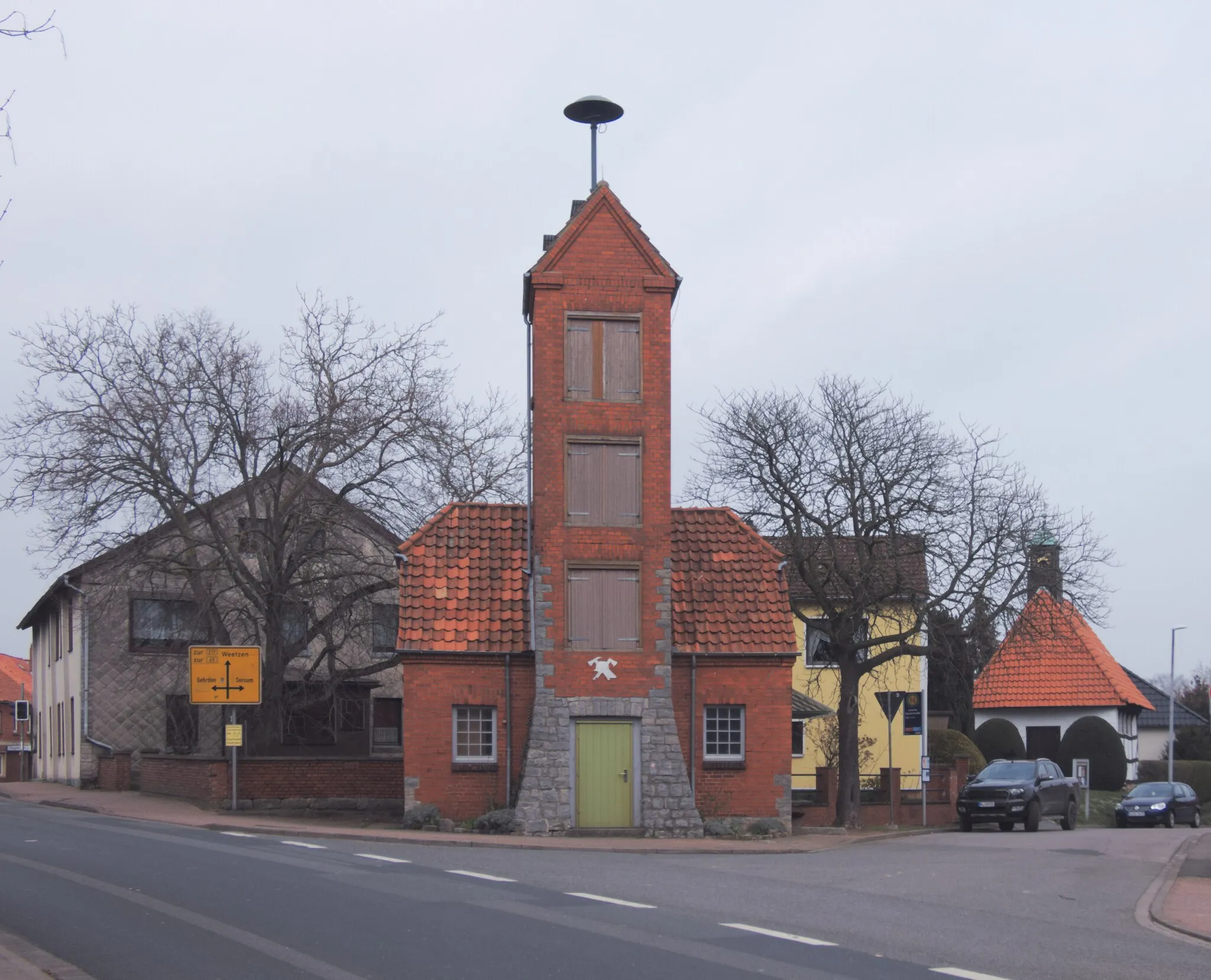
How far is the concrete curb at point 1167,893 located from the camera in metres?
13.6

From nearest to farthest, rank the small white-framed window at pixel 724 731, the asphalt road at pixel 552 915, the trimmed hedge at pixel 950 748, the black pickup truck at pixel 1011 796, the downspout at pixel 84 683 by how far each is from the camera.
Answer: the asphalt road at pixel 552 915 < the small white-framed window at pixel 724 731 < the black pickup truck at pixel 1011 796 < the downspout at pixel 84 683 < the trimmed hedge at pixel 950 748

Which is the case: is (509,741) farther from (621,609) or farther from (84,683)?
(84,683)

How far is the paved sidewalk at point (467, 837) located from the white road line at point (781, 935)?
9.93 metres

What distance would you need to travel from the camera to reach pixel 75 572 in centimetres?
4172

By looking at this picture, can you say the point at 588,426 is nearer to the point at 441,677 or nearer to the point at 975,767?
the point at 441,677

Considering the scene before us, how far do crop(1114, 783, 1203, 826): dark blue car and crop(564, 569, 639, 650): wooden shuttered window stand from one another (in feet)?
66.6

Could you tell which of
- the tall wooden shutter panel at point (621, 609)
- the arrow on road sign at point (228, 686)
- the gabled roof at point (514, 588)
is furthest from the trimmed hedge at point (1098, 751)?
the arrow on road sign at point (228, 686)

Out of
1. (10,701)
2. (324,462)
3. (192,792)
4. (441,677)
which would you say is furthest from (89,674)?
(10,701)

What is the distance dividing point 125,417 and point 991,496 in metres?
19.8

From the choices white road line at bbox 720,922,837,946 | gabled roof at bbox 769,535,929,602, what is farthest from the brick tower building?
white road line at bbox 720,922,837,946

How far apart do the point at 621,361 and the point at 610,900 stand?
14.4 meters

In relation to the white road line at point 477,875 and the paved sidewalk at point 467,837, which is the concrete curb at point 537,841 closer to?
the paved sidewalk at point 467,837

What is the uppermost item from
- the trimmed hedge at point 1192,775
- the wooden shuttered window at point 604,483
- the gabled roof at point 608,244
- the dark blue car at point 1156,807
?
the gabled roof at point 608,244

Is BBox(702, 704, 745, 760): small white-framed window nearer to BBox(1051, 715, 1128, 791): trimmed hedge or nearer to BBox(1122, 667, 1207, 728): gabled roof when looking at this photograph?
BBox(1051, 715, 1128, 791): trimmed hedge
